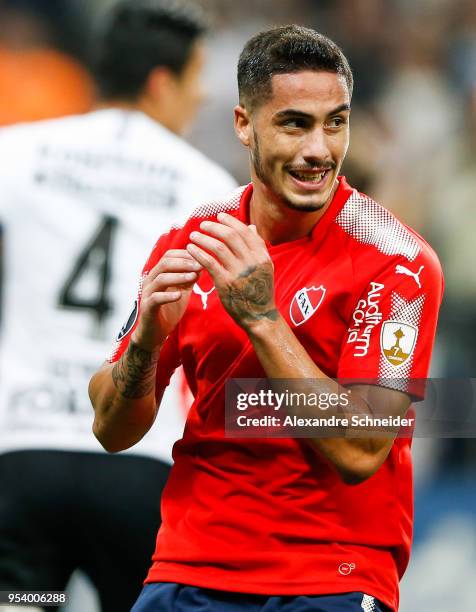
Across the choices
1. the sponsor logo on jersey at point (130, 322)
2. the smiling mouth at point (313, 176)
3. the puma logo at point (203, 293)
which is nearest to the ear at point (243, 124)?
the smiling mouth at point (313, 176)

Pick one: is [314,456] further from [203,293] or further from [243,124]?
Answer: [243,124]

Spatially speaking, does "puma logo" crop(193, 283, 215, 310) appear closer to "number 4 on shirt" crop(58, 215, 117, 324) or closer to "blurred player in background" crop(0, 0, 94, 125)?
"number 4 on shirt" crop(58, 215, 117, 324)

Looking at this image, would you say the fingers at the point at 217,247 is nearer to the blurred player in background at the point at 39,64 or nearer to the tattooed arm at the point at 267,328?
the tattooed arm at the point at 267,328

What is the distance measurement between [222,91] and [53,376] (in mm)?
4204

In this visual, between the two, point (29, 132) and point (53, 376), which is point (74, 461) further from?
point (29, 132)

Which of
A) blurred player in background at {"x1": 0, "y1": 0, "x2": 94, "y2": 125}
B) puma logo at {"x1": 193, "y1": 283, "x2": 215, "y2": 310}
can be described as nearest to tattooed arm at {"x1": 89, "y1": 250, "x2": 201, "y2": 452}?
puma logo at {"x1": 193, "y1": 283, "x2": 215, "y2": 310}

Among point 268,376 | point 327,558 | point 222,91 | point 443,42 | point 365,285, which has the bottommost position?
point 327,558

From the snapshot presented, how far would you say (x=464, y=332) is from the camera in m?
6.84

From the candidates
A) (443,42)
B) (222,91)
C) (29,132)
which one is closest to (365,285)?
(29,132)

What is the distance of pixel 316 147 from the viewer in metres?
2.72

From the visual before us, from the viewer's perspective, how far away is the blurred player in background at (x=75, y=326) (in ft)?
12.8

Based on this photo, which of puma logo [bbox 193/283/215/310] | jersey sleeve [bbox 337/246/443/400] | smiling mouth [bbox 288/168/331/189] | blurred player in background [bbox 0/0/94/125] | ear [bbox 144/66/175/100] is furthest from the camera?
→ blurred player in background [bbox 0/0/94/125]

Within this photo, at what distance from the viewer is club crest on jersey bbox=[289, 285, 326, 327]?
273 cm

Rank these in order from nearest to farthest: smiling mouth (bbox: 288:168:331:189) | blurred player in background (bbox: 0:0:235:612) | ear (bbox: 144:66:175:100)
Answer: smiling mouth (bbox: 288:168:331:189), blurred player in background (bbox: 0:0:235:612), ear (bbox: 144:66:175:100)
